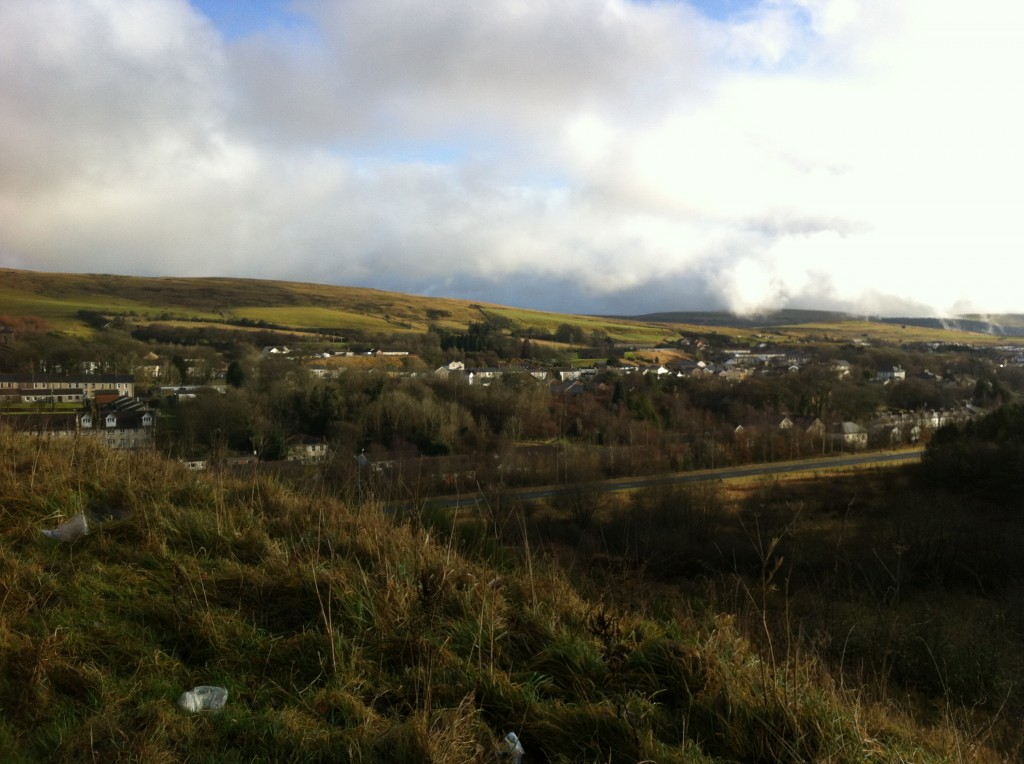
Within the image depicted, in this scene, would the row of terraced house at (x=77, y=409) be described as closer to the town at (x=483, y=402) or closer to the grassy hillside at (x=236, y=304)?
the town at (x=483, y=402)

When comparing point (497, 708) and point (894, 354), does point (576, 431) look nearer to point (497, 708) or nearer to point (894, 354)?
point (497, 708)

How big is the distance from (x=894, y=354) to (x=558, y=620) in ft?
184

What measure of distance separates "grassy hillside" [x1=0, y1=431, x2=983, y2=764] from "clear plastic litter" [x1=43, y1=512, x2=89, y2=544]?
74mm

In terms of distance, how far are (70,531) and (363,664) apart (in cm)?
267

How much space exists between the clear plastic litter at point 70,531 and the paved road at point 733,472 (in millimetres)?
17214

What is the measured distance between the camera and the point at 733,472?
30.7 m

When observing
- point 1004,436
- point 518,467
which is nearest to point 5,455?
point 518,467

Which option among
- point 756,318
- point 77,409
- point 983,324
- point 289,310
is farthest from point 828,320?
point 77,409

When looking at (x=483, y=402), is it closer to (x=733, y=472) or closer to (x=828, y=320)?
(x=733, y=472)

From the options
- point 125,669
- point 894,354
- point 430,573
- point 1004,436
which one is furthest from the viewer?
point 894,354

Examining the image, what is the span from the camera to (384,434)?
75.4 feet

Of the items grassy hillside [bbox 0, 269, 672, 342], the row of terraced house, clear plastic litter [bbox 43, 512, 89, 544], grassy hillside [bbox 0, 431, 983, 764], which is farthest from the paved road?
grassy hillside [bbox 0, 269, 672, 342]

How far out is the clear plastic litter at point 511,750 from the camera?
107 inches

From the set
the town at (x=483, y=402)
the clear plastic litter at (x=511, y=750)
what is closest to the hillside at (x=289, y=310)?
the town at (x=483, y=402)
